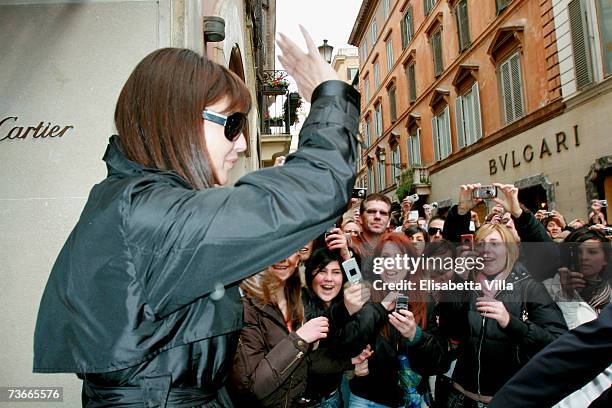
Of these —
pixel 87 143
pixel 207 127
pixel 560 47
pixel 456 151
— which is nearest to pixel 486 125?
pixel 456 151

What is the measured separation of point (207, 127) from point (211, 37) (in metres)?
2.89

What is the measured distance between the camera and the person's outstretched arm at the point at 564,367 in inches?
54.7

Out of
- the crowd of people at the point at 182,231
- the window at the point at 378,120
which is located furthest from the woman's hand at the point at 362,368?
the window at the point at 378,120

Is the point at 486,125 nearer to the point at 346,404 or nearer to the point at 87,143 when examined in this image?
the point at 346,404

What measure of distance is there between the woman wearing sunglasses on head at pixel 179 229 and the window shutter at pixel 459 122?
12.4m

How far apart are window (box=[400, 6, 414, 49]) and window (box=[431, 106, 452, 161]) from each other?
4252 millimetres

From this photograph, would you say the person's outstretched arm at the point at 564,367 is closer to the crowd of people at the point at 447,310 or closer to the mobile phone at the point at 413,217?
the crowd of people at the point at 447,310

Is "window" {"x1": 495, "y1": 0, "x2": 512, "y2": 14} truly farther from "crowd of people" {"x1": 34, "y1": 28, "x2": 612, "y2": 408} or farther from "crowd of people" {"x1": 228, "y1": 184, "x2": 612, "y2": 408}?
"crowd of people" {"x1": 34, "y1": 28, "x2": 612, "y2": 408}

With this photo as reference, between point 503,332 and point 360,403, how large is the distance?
111 cm

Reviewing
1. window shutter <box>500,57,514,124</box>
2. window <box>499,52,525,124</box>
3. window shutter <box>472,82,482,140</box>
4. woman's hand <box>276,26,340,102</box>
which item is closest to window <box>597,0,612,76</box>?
window <box>499,52,525,124</box>

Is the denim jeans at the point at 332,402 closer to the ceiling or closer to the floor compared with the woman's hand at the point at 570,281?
closer to the floor

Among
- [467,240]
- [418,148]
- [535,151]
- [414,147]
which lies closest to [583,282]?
[467,240]

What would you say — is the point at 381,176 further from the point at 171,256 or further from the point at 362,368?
the point at 171,256
